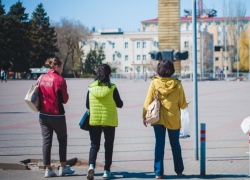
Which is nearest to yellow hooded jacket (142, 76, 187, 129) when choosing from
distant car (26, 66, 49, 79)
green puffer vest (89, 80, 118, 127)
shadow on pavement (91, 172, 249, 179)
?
green puffer vest (89, 80, 118, 127)

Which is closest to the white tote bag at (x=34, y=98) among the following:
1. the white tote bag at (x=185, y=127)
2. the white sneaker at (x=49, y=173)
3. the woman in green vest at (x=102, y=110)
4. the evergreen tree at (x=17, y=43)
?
the woman in green vest at (x=102, y=110)

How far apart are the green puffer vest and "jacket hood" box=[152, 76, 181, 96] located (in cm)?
67

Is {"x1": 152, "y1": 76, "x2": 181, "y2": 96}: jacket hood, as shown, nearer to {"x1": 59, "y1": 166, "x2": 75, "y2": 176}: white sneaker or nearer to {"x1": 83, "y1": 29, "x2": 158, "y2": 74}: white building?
{"x1": 59, "y1": 166, "x2": 75, "y2": 176}: white sneaker

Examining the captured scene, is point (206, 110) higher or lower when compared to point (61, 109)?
lower

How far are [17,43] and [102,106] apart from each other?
64609 mm

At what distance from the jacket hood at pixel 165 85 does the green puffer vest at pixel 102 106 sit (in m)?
0.67

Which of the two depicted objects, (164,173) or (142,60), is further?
(142,60)

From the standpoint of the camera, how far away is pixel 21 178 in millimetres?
5902

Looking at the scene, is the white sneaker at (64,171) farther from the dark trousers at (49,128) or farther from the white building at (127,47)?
the white building at (127,47)

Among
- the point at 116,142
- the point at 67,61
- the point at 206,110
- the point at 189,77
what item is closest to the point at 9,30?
the point at 67,61

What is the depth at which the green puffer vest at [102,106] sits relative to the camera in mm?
5613

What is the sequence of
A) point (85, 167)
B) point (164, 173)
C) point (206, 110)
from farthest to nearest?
point (206, 110)
point (85, 167)
point (164, 173)

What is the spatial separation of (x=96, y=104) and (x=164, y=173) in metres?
1.61

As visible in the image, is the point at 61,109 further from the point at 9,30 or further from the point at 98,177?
the point at 9,30
